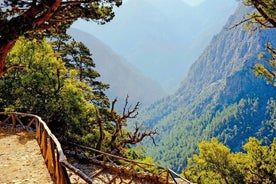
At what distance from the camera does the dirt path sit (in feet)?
40.0

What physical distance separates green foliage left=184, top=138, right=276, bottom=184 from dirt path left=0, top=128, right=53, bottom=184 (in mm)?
23205

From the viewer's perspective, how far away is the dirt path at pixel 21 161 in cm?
1220

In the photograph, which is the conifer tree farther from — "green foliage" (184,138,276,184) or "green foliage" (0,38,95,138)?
"green foliage" (184,138,276,184)

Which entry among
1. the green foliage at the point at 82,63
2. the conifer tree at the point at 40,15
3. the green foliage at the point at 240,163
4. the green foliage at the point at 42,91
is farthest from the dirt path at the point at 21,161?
the green foliage at the point at 240,163

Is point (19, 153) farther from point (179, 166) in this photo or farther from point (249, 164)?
point (179, 166)

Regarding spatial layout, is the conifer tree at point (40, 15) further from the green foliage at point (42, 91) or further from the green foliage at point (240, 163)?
the green foliage at point (240, 163)

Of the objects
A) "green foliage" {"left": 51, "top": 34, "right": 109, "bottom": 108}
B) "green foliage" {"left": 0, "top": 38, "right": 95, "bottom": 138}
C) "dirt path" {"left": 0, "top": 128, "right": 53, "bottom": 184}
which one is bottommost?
"dirt path" {"left": 0, "top": 128, "right": 53, "bottom": 184}

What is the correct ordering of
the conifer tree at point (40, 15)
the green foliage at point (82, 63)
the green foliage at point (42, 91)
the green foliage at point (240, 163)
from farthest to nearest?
the green foliage at point (82, 63), the green foliage at point (240, 163), the green foliage at point (42, 91), the conifer tree at point (40, 15)

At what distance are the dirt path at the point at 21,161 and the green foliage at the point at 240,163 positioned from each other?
76.1 feet

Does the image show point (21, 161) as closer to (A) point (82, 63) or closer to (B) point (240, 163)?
(A) point (82, 63)

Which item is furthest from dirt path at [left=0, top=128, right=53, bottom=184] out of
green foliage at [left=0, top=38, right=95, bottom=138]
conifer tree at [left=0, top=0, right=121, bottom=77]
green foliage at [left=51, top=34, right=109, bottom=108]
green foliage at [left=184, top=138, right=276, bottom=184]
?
green foliage at [left=184, top=138, right=276, bottom=184]

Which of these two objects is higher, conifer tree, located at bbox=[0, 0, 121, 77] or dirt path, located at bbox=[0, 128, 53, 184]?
conifer tree, located at bbox=[0, 0, 121, 77]

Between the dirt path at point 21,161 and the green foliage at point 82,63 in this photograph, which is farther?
the green foliage at point 82,63

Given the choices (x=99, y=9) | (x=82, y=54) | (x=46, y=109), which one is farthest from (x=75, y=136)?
(x=82, y=54)
